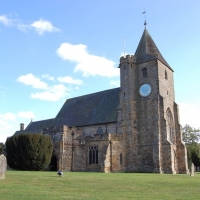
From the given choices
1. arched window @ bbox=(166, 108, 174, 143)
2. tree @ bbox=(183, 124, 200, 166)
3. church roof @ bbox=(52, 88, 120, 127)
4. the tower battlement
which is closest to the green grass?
arched window @ bbox=(166, 108, 174, 143)

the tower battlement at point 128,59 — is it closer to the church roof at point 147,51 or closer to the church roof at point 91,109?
the church roof at point 147,51

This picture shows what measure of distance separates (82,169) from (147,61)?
18.5 metres

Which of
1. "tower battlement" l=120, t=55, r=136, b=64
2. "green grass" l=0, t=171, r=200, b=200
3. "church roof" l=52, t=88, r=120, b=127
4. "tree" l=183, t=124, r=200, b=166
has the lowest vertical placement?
"green grass" l=0, t=171, r=200, b=200

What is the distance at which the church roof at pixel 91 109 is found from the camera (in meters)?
Answer: 41.3

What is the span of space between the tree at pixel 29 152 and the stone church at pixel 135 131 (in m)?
2.29

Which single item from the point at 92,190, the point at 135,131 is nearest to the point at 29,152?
the point at 135,131

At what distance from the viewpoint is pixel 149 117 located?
36.6m

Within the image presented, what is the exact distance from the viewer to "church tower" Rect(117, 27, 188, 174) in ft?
114

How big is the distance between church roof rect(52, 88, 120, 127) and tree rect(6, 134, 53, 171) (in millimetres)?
10454

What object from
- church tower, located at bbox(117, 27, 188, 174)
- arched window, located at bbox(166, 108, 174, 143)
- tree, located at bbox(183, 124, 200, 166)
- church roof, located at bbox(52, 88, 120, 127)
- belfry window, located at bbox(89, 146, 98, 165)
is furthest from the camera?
tree, located at bbox(183, 124, 200, 166)

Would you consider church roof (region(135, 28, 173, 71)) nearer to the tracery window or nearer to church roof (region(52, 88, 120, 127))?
church roof (region(52, 88, 120, 127))

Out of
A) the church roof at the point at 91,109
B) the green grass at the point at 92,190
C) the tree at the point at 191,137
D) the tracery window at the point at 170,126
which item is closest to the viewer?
the green grass at the point at 92,190

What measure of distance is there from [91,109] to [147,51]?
1350 centimetres

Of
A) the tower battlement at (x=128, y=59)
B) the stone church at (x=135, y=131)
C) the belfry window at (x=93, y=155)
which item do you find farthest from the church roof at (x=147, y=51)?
the belfry window at (x=93, y=155)
